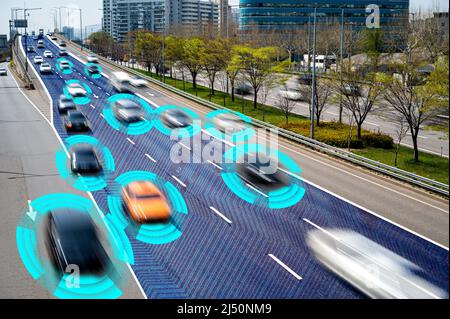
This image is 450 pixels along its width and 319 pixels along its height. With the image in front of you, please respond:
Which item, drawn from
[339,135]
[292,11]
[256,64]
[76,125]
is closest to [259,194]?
[339,135]

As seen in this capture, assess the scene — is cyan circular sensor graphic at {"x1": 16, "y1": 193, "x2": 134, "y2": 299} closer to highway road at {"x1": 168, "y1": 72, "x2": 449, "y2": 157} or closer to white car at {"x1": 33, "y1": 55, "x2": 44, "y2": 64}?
highway road at {"x1": 168, "y1": 72, "x2": 449, "y2": 157}

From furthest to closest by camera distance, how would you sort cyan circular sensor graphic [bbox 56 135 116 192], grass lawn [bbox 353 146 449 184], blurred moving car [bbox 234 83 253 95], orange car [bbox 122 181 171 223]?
1. blurred moving car [bbox 234 83 253 95]
2. grass lawn [bbox 353 146 449 184]
3. cyan circular sensor graphic [bbox 56 135 116 192]
4. orange car [bbox 122 181 171 223]

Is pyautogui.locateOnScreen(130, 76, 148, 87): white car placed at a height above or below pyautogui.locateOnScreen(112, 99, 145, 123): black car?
above

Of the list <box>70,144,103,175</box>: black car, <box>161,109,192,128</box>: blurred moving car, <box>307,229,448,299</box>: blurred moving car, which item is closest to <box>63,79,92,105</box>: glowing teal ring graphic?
Answer: <box>161,109,192,128</box>: blurred moving car

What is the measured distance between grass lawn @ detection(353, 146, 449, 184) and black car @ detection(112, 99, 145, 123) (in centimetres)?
1542

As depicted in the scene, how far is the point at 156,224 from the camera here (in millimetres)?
17547

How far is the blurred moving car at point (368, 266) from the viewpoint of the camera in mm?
11404

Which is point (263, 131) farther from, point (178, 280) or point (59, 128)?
point (178, 280)

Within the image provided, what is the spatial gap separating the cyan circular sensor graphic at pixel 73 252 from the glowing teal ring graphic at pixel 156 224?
1.90 ft

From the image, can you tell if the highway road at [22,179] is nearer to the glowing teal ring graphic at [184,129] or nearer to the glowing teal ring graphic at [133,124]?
the glowing teal ring graphic at [133,124]

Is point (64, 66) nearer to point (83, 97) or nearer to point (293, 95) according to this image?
point (83, 97)

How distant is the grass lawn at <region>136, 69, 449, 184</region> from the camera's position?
2597 cm

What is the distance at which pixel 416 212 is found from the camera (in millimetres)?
18859
